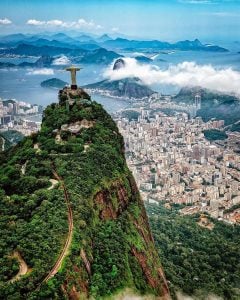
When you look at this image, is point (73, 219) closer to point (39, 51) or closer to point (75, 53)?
point (39, 51)

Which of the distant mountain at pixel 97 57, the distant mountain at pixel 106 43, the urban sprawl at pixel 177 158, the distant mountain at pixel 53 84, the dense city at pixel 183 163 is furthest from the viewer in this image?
the distant mountain at pixel 106 43

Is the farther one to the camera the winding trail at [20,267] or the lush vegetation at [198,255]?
the lush vegetation at [198,255]

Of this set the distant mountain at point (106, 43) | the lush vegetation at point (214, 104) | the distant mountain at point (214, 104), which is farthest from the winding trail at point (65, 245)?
the distant mountain at point (106, 43)

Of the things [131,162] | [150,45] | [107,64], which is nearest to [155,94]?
[107,64]

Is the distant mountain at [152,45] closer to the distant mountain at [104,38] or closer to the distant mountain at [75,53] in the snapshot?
the distant mountain at [104,38]

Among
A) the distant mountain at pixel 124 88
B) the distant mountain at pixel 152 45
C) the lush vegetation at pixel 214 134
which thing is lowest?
the lush vegetation at pixel 214 134

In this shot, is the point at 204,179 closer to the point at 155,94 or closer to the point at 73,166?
the point at 73,166

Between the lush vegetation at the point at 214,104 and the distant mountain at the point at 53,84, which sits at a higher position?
the distant mountain at the point at 53,84
